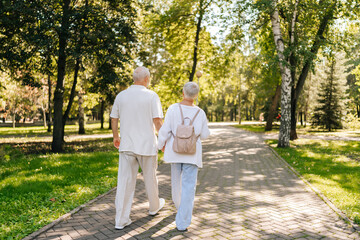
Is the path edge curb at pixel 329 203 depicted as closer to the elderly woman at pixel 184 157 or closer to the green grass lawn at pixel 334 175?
the green grass lawn at pixel 334 175

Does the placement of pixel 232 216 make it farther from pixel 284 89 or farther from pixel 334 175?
pixel 284 89

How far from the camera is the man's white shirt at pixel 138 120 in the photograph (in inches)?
174

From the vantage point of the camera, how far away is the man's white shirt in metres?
4.42

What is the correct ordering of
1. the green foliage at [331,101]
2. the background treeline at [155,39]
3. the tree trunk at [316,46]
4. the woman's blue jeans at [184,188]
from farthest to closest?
the green foliage at [331,101] → the tree trunk at [316,46] → the background treeline at [155,39] → the woman's blue jeans at [184,188]

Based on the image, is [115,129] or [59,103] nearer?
[115,129]

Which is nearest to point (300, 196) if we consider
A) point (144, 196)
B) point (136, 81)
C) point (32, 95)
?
point (144, 196)

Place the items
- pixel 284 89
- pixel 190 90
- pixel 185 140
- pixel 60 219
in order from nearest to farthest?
1. pixel 185 140
2. pixel 190 90
3. pixel 60 219
4. pixel 284 89

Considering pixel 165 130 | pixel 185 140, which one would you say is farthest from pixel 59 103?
pixel 185 140

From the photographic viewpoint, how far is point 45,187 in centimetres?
667

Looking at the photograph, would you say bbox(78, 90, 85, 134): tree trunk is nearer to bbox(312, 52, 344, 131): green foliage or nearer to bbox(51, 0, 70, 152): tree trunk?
bbox(51, 0, 70, 152): tree trunk

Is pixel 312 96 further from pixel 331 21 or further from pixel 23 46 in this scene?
pixel 23 46

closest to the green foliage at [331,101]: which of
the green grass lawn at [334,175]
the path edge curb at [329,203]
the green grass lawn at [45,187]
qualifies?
the green grass lawn at [334,175]

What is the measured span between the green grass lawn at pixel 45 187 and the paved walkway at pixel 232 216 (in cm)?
43

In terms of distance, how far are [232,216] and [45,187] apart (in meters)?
4.15
